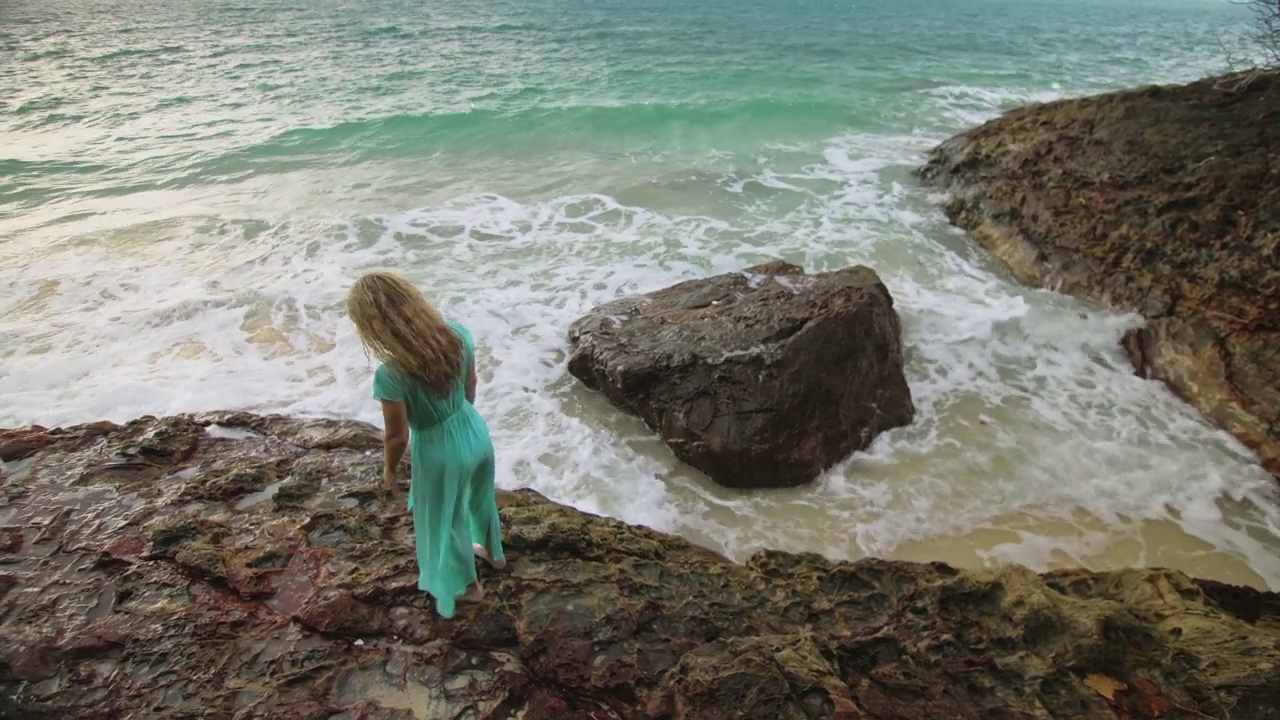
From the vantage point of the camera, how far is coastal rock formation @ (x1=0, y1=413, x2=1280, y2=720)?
2.72 metres

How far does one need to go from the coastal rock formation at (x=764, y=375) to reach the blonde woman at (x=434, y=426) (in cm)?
241

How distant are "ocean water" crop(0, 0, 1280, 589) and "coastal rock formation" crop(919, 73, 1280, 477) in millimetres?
408

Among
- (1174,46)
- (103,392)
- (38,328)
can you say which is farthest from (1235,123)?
(1174,46)

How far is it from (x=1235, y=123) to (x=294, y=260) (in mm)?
12056

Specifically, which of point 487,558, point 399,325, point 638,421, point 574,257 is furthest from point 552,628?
point 574,257

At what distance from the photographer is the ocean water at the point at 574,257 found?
505 centimetres

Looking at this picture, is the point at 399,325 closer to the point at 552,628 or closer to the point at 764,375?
the point at 552,628

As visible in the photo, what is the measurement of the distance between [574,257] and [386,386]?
6.51 m

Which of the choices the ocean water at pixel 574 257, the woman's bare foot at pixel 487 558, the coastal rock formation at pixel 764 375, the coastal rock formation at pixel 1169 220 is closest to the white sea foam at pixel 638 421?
the ocean water at pixel 574 257

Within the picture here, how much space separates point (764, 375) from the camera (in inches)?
211

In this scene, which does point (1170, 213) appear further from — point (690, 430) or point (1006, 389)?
point (690, 430)

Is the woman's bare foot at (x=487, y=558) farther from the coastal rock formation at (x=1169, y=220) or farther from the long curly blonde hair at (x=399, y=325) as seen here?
the coastal rock formation at (x=1169, y=220)

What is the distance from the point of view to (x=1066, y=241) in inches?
316

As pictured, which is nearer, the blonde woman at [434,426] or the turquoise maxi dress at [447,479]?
the blonde woman at [434,426]
